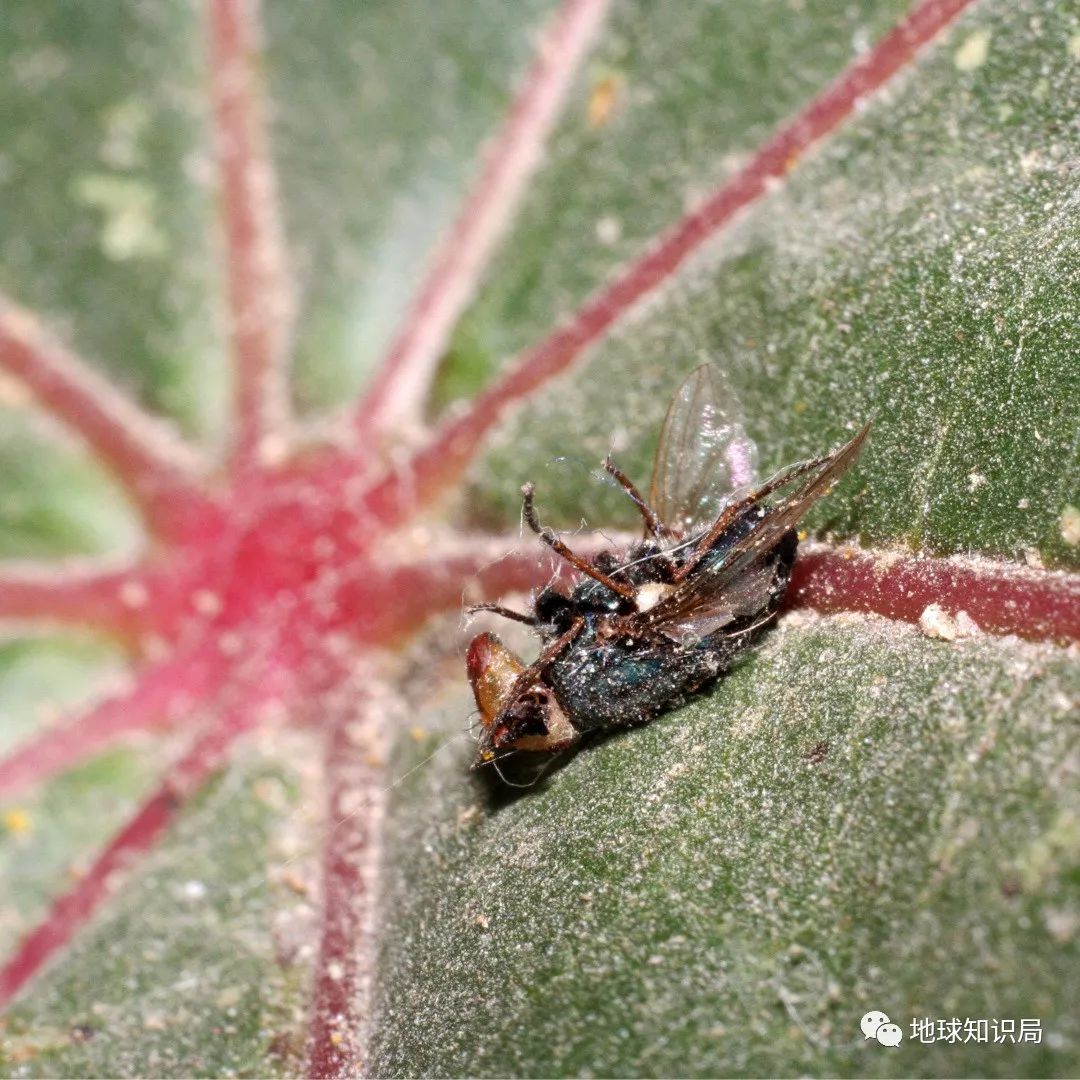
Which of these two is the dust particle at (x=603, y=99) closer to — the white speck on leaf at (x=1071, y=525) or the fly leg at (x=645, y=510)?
the fly leg at (x=645, y=510)

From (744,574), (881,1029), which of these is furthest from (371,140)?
(881,1029)

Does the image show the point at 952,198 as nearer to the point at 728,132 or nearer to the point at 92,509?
the point at 728,132

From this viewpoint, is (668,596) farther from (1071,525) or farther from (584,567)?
(1071,525)

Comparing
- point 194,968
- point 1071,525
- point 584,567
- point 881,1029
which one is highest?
point 584,567

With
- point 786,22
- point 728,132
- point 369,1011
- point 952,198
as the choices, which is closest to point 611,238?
point 728,132

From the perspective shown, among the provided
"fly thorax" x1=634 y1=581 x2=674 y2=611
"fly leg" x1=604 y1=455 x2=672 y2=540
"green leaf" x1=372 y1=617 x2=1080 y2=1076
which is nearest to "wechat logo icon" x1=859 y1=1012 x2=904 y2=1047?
"green leaf" x1=372 y1=617 x2=1080 y2=1076

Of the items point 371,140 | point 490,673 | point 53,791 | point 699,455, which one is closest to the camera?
point 490,673
